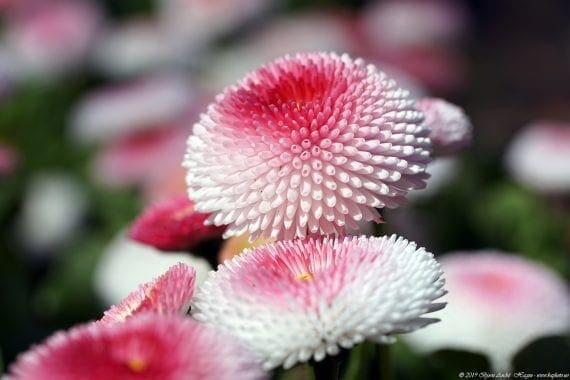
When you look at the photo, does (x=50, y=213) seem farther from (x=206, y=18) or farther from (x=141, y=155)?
(x=206, y=18)

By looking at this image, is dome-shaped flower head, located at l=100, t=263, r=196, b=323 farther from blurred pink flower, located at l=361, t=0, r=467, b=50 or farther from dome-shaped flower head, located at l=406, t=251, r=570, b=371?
blurred pink flower, located at l=361, t=0, r=467, b=50

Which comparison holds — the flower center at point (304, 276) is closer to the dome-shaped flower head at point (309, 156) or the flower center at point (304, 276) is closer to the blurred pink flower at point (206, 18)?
the dome-shaped flower head at point (309, 156)

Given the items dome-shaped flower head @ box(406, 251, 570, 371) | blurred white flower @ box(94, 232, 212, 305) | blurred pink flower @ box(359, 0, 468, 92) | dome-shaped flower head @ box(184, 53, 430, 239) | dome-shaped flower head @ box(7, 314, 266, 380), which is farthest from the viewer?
blurred pink flower @ box(359, 0, 468, 92)

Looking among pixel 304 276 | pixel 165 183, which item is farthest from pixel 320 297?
pixel 165 183

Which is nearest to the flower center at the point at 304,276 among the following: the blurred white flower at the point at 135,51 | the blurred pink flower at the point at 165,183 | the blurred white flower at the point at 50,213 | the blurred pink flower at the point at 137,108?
the blurred pink flower at the point at 165,183

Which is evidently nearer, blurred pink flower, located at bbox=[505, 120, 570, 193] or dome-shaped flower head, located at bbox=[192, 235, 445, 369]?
dome-shaped flower head, located at bbox=[192, 235, 445, 369]

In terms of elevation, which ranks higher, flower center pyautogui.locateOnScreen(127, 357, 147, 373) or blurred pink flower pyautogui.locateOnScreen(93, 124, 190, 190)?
blurred pink flower pyautogui.locateOnScreen(93, 124, 190, 190)

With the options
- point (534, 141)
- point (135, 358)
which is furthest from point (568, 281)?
point (135, 358)

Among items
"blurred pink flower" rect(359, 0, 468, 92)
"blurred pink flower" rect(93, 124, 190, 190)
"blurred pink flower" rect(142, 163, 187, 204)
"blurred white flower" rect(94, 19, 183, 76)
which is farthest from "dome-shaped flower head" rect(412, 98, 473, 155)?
"blurred white flower" rect(94, 19, 183, 76)
